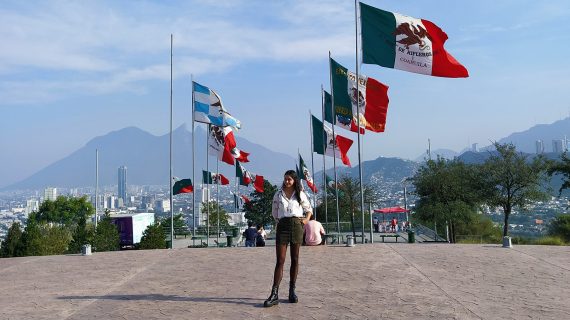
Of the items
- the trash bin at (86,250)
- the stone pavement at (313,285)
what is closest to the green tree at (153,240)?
the trash bin at (86,250)

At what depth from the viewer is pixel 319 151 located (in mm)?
27594

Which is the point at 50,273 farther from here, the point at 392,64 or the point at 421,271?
the point at 392,64

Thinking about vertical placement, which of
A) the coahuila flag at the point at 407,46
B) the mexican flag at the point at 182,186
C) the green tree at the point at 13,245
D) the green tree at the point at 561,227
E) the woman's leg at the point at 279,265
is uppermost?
the coahuila flag at the point at 407,46

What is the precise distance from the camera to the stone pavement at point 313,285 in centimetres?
645

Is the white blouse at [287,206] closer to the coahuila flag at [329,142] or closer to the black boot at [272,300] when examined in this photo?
the black boot at [272,300]

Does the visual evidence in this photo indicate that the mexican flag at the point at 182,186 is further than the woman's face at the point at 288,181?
Yes

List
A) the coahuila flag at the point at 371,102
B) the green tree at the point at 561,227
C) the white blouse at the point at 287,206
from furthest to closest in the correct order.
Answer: the green tree at the point at 561,227 → the coahuila flag at the point at 371,102 → the white blouse at the point at 287,206

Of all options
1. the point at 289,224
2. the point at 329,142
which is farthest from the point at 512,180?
the point at 289,224

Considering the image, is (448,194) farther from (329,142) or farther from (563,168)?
(329,142)

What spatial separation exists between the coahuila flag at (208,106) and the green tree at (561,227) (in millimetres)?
29057

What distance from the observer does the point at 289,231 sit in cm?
682

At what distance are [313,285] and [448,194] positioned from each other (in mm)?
29576

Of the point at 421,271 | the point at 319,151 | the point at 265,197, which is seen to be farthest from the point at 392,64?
the point at 265,197

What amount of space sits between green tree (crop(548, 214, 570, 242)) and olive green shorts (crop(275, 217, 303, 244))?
1493 inches
